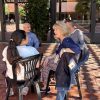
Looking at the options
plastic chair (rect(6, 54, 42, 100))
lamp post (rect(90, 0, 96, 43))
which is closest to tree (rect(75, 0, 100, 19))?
lamp post (rect(90, 0, 96, 43))

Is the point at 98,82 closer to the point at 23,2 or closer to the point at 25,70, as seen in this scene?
the point at 25,70

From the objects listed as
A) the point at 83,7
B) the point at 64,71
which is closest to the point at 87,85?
the point at 64,71

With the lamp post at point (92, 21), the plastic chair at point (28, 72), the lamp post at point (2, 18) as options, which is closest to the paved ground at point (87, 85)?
the plastic chair at point (28, 72)

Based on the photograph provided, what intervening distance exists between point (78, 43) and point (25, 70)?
0.84m

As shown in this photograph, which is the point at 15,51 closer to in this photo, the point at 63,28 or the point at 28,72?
the point at 28,72

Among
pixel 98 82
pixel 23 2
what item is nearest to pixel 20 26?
pixel 23 2

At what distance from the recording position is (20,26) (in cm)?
1184

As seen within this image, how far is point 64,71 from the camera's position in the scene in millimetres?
4176

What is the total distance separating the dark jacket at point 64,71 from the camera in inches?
164

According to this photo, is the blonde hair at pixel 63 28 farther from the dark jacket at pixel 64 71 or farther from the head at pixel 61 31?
the dark jacket at pixel 64 71

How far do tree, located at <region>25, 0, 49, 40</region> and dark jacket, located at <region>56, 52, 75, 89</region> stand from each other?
23.2 ft

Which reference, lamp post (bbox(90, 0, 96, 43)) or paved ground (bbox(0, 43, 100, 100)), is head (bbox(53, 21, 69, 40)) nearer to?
paved ground (bbox(0, 43, 100, 100))

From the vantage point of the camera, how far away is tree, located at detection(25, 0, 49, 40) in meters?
11.2

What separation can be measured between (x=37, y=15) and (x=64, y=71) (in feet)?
23.7
